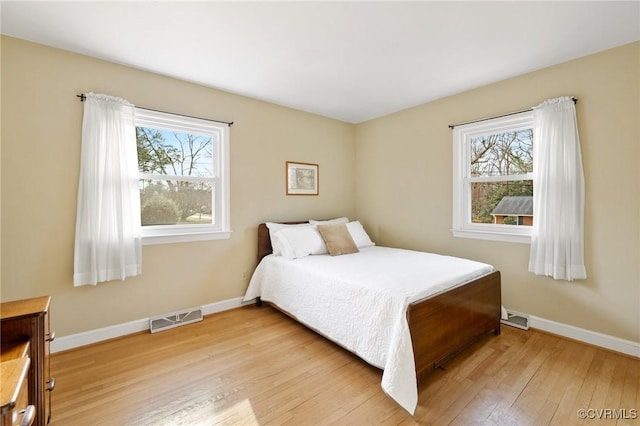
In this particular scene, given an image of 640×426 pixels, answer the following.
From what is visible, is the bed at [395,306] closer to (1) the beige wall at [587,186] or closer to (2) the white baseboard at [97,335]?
(1) the beige wall at [587,186]

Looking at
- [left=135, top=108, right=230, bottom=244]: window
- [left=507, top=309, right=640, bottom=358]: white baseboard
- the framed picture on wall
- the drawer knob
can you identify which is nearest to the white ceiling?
[left=135, top=108, right=230, bottom=244]: window

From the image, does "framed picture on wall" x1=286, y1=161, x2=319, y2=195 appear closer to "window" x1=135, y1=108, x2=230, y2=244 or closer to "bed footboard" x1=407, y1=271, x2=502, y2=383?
"window" x1=135, y1=108, x2=230, y2=244

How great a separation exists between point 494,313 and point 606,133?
1.76 m

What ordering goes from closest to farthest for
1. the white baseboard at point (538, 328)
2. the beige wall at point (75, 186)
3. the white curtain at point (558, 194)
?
the beige wall at point (75, 186) → the white baseboard at point (538, 328) → the white curtain at point (558, 194)

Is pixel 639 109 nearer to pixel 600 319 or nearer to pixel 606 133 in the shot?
pixel 606 133

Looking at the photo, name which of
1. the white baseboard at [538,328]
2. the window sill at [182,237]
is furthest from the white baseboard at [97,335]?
the window sill at [182,237]

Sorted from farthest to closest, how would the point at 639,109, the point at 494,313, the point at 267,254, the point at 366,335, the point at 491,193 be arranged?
the point at 267,254, the point at 491,193, the point at 494,313, the point at 639,109, the point at 366,335

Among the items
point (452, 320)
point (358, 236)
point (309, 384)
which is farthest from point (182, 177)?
point (452, 320)

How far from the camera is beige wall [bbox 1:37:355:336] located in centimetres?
212

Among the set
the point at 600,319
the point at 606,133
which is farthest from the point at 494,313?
the point at 606,133

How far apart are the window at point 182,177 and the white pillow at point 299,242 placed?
646 millimetres

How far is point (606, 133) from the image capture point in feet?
7.57

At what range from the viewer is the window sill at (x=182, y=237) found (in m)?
2.69

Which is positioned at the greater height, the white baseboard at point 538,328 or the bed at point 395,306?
the bed at point 395,306
